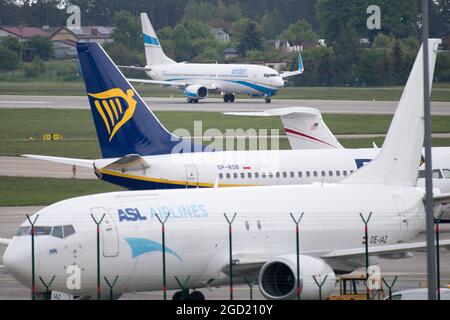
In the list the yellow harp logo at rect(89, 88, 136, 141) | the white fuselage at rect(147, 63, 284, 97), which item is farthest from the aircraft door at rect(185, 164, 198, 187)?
the white fuselage at rect(147, 63, 284, 97)

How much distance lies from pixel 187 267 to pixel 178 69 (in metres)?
104

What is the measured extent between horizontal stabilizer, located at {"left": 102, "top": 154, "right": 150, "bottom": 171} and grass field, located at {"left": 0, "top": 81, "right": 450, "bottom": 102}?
78638 mm

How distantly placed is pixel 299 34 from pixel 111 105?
461 ft

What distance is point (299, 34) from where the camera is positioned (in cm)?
18538

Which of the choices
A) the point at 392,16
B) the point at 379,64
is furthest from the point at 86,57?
the point at 392,16

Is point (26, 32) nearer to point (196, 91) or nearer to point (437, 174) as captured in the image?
point (196, 91)

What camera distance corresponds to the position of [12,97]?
134m

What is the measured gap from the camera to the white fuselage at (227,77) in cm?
12850

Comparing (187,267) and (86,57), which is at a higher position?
(86,57)

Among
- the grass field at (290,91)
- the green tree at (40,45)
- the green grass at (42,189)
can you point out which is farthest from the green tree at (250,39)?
the green grass at (42,189)

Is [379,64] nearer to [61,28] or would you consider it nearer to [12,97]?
[12,97]

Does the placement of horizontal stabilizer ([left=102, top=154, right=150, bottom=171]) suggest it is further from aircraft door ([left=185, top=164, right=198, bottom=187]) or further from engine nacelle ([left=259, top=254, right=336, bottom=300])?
engine nacelle ([left=259, top=254, right=336, bottom=300])

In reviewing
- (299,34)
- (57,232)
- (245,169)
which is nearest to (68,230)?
(57,232)

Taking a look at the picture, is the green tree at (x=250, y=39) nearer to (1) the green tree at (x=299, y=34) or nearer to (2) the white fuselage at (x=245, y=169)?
(1) the green tree at (x=299, y=34)
